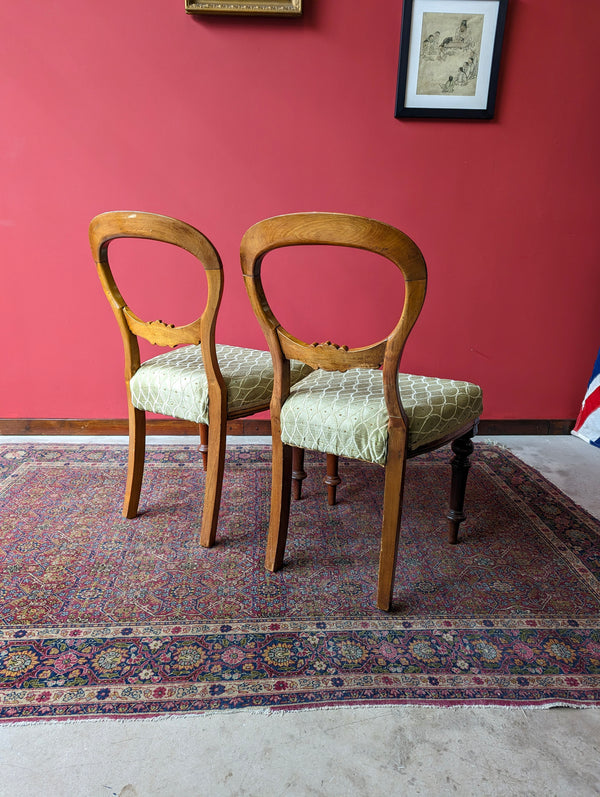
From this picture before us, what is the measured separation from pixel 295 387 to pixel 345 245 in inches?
20.1

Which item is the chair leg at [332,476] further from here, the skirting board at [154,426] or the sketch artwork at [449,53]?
the sketch artwork at [449,53]

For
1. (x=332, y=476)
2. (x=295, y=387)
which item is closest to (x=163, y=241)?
(x=295, y=387)

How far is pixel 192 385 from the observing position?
66.7 inches

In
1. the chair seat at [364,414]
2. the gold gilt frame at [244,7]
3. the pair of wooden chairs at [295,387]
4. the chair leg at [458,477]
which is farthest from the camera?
the gold gilt frame at [244,7]

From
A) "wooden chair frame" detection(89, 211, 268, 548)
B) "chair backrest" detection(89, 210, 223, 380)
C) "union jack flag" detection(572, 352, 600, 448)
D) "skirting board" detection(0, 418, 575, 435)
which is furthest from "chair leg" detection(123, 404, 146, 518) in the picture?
"union jack flag" detection(572, 352, 600, 448)

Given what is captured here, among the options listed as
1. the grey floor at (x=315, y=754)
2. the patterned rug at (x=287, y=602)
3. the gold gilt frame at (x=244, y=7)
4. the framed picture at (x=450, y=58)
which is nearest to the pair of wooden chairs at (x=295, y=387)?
the patterned rug at (x=287, y=602)

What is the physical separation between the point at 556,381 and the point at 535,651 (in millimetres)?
1791

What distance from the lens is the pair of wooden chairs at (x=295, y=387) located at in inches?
50.3

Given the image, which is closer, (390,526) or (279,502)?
(390,526)

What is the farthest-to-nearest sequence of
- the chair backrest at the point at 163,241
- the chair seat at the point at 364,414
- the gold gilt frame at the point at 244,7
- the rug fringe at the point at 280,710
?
the gold gilt frame at the point at 244,7 → the chair backrest at the point at 163,241 → the chair seat at the point at 364,414 → the rug fringe at the point at 280,710

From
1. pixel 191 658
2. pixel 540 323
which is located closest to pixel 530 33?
pixel 540 323

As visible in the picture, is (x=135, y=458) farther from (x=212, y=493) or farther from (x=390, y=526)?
(x=390, y=526)

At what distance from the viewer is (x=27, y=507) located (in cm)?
202

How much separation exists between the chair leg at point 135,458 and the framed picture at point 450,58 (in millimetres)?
1765
